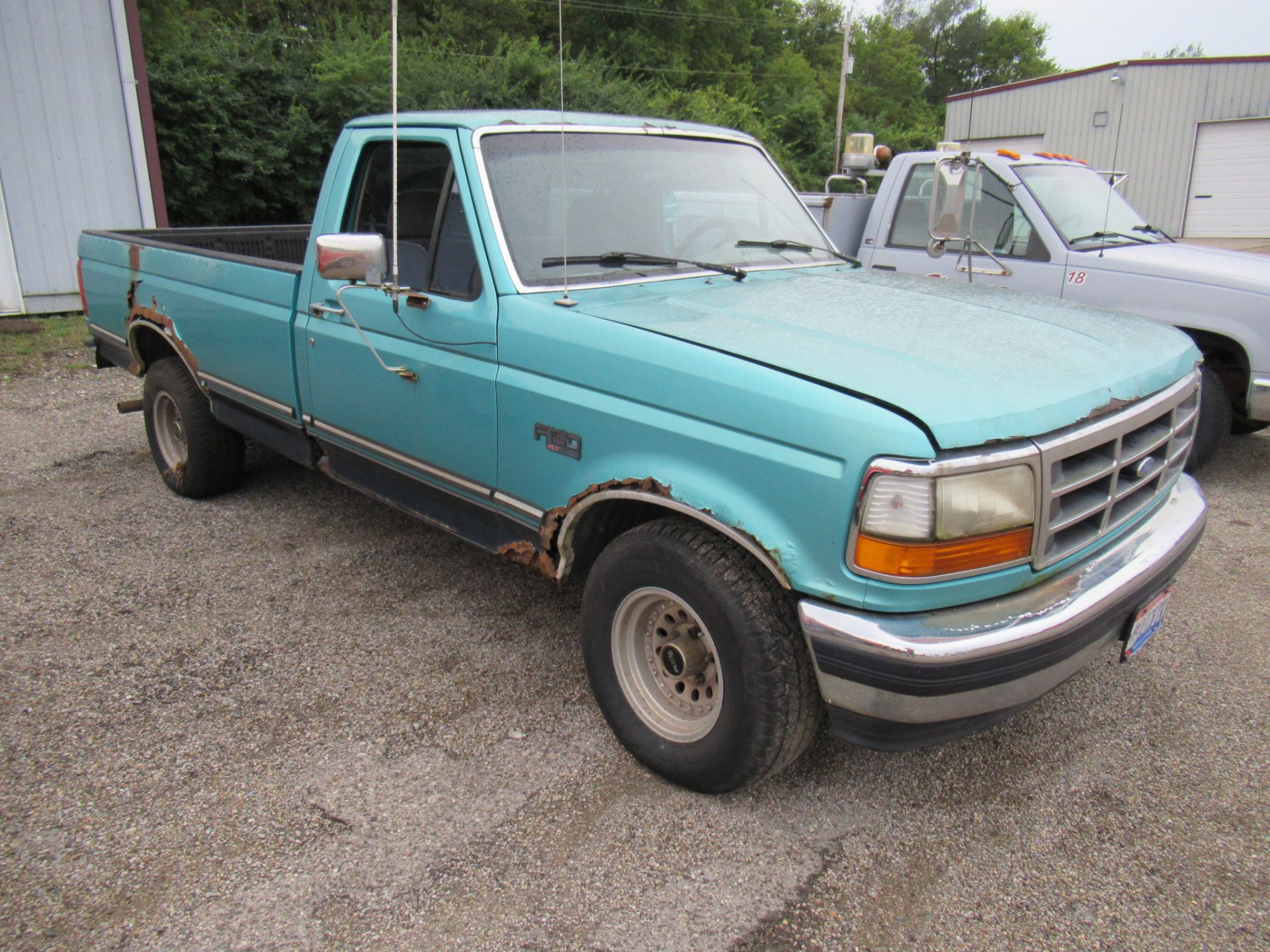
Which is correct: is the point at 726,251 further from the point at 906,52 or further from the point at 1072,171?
the point at 906,52

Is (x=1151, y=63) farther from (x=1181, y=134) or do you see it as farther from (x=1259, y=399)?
(x=1259, y=399)

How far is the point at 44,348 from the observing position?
8.70 m

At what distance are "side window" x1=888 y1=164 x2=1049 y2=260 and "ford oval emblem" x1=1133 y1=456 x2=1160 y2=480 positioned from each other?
325cm

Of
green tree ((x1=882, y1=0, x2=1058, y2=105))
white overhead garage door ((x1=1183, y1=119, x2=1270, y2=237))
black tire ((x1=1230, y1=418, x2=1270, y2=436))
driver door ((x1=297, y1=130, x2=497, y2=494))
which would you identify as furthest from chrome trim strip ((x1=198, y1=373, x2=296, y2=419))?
green tree ((x1=882, y1=0, x2=1058, y2=105))

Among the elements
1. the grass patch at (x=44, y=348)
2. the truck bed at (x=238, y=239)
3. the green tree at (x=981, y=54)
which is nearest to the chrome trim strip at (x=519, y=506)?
the truck bed at (x=238, y=239)

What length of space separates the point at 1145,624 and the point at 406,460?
2.60 metres

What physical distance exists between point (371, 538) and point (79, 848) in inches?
89.4

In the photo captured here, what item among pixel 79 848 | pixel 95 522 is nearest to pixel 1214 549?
pixel 79 848

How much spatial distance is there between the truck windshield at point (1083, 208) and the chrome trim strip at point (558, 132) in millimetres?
2795

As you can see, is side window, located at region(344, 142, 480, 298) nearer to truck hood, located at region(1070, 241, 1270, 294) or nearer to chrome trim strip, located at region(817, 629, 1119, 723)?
chrome trim strip, located at region(817, 629, 1119, 723)

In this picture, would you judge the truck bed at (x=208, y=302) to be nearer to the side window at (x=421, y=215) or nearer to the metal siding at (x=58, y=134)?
the side window at (x=421, y=215)

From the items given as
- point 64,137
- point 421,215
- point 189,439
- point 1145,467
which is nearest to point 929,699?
point 1145,467

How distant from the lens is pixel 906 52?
185 feet

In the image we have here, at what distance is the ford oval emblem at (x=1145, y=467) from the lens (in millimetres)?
2725
